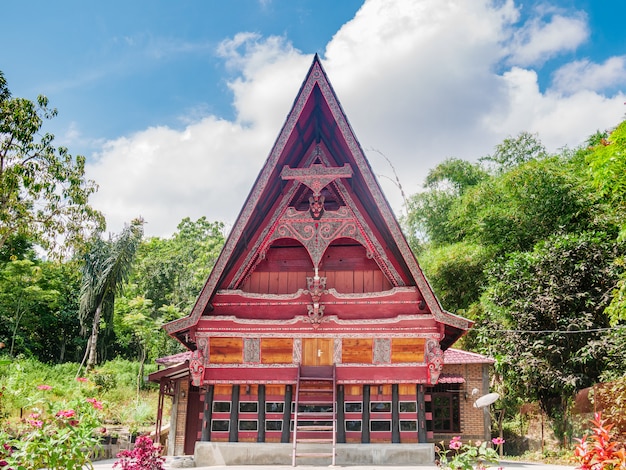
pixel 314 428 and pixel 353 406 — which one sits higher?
pixel 353 406

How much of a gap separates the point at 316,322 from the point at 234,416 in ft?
9.05

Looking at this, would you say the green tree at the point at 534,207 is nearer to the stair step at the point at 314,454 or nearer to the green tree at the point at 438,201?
the green tree at the point at 438,201

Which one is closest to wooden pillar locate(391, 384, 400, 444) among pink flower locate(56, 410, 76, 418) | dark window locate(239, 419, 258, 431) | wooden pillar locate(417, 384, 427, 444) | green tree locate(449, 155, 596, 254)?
wooden pillar locate(417, 384, 427, 444)

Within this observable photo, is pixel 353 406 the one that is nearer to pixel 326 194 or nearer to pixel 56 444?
pixel 326 194

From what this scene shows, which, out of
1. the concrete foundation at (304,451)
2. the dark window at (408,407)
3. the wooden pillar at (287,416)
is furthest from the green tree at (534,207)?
the wooden pillar at (287,416)

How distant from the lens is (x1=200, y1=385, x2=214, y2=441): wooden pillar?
11.5 meters

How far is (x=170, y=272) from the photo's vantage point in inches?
1634

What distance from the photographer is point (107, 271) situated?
3083 cm

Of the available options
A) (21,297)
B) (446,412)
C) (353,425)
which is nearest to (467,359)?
(446,412)

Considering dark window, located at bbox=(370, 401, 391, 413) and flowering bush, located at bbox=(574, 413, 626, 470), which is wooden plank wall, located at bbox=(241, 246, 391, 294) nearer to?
dark window, located at bbox=(370, 401, 391, 413)

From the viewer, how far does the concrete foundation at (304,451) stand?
10984 millimetres

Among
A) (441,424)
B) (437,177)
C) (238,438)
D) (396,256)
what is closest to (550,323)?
(441,424)

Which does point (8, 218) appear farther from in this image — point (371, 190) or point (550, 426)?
point (550, 426)

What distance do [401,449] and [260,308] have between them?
427cm
